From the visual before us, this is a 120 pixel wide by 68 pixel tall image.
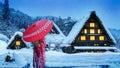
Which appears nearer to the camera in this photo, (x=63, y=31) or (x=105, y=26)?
(x=105, y=26)

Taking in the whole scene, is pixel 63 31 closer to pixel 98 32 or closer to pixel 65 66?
pixel 98 32

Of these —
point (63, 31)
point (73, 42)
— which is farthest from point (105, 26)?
point (63, 31)

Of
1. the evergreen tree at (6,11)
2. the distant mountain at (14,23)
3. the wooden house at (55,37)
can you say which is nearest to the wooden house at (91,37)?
the wooden house at (55,37)

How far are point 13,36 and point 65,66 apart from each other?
16.4m

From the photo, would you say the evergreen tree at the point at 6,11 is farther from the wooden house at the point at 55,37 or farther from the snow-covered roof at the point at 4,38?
the wooden house at the point at 55,37

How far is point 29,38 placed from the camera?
3.09 meters

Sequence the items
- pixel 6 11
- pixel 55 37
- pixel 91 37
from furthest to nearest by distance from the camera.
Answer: pixel 55 37 → pixel 91 37 → pixel 6 11

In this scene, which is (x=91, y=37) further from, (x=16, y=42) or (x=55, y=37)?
(x=16, y=42)

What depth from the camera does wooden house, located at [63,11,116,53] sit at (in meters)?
20.2

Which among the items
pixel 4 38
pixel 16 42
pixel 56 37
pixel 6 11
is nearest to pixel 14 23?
pixel 6 11

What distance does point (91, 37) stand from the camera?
824 inches

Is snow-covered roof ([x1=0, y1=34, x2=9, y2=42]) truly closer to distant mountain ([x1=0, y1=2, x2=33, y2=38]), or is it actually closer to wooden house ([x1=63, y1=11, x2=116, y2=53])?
distant mountain ([x1=0, y1=2, x2=33, y2=38])

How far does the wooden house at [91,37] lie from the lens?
20203 millimetres

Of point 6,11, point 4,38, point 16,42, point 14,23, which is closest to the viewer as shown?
point 6,11
